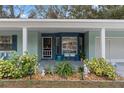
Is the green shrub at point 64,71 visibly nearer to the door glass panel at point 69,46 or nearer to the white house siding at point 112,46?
the white house siding at point 112,46

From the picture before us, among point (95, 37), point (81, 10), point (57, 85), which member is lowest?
point (57, 85)

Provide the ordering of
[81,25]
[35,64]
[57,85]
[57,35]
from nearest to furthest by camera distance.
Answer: [57,85]
[35,64]
[81,25]
[57,35]

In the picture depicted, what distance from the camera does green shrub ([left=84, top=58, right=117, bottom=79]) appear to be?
11070mm

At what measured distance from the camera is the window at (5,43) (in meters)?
19.5

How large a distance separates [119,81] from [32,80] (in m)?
3.47

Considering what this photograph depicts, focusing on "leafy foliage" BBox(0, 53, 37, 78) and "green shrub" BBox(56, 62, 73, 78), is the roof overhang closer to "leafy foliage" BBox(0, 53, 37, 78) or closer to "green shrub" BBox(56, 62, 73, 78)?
"leafy foliage" BBox(0, 53, 37, 78)

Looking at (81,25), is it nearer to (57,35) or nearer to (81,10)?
(57,35)

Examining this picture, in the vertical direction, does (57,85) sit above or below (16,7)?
below

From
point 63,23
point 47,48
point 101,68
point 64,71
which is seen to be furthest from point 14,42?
point 101,68

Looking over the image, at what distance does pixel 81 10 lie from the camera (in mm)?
37156

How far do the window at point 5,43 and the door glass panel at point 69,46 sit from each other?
4777mm

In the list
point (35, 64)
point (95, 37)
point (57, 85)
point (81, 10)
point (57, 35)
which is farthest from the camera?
point (81, 10)

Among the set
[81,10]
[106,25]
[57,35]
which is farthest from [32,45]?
[81,10]

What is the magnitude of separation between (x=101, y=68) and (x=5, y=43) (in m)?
10.1
